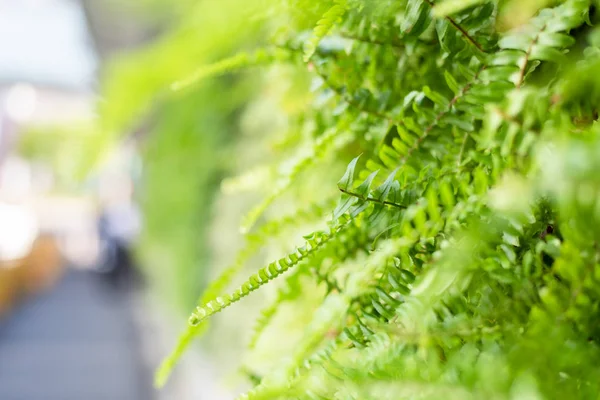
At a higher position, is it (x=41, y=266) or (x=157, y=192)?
(x=157, y=192)

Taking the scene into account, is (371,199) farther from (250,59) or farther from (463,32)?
(250,59)

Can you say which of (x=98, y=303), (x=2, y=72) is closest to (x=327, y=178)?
(x=98, y=303)

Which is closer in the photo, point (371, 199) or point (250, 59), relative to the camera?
point (371, 199)

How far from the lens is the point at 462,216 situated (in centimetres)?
31

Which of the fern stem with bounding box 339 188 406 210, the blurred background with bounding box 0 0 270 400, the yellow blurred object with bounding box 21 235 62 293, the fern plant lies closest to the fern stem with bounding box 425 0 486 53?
the fern plant

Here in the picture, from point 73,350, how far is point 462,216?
3.85m

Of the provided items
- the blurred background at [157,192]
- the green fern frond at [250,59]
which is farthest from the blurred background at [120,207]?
the green fern frond at [250,59]

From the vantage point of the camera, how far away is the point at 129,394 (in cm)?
282

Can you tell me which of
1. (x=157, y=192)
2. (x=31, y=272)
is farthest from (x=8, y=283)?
(x=157, y=192)

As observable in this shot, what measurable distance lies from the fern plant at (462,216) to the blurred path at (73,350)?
272 centimetres

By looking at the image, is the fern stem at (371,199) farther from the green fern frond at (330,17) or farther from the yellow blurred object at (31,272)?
the yellow blurred object at (31,272)

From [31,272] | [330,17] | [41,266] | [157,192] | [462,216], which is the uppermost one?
[330,17]

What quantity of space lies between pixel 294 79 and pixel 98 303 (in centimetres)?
461

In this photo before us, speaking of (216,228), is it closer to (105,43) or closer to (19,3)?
(105,43)
